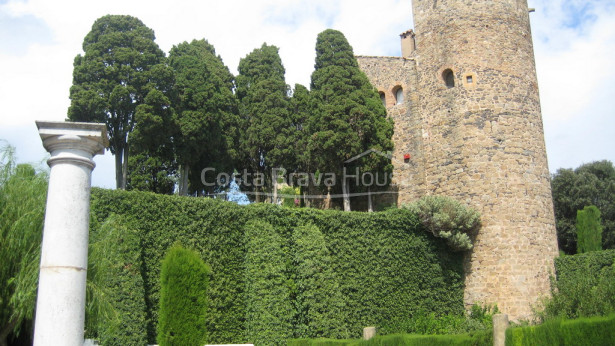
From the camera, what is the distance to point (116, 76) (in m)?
22.7

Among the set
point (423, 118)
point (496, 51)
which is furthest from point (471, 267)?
point (496, 51)

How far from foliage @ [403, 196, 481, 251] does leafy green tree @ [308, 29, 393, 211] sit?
2.91m

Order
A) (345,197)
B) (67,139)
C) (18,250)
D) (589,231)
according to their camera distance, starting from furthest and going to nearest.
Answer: (589,231) < (345,197) < (18,250) < (67,139)

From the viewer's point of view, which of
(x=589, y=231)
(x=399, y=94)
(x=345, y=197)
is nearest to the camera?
(x=345, y=197)

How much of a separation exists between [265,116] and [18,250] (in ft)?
49.1

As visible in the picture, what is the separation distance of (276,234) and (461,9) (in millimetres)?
10839

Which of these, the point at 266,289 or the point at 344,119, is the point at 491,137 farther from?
the point at 266,289

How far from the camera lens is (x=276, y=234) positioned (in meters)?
17.4

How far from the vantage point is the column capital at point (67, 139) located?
7379mm

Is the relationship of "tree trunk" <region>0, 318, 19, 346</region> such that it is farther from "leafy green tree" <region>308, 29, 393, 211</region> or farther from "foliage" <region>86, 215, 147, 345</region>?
"leafy green tree" <region>308, 29, 393, 211</region>

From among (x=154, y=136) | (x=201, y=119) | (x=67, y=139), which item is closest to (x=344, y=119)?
(x=201, y=119)

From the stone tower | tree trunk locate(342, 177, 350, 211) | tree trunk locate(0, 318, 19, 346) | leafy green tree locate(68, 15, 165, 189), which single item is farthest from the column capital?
leafy green tree locate(68, 15, 165, 189)

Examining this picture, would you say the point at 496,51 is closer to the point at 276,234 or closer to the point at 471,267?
the point at 471,267

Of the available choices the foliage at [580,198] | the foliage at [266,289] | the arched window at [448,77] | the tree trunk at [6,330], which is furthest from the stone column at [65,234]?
the foliage at [580,198]
